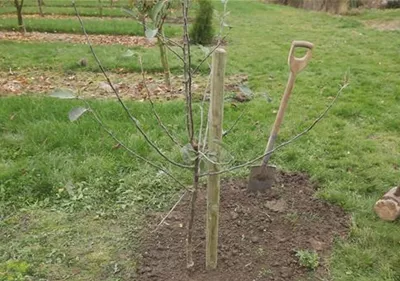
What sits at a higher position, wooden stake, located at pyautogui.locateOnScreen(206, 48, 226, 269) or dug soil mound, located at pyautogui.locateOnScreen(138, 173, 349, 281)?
wooden stake, located at pyautogui.locateOnScreen(206, 48, 226, 269)

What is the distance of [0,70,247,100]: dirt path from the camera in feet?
17.9

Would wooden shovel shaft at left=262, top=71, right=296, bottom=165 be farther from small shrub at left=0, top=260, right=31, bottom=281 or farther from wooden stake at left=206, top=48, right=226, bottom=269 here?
small shrub at left=0, top=260, right=31, bottom=281

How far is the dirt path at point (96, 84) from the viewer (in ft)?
17.9

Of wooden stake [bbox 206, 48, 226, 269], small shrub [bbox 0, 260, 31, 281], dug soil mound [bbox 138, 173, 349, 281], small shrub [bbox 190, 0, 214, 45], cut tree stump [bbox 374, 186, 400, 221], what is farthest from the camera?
small shrub [bbox 190, 0, 214, 45]

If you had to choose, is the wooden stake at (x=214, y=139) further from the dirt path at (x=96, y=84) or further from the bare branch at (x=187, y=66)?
the dirt path at (x=96, y=84)

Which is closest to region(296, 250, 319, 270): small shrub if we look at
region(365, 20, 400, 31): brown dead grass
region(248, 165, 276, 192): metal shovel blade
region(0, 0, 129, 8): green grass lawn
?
region(248, 165, 276, 192): metal shovel blade

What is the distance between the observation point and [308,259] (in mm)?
2498

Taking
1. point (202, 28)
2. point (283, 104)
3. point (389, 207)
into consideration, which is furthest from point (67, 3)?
point (389, 207)

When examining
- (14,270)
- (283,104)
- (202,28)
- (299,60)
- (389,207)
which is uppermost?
(299,60)

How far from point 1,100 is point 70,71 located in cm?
186

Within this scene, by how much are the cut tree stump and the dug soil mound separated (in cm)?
23

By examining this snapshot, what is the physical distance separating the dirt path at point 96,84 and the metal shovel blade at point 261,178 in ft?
7.39

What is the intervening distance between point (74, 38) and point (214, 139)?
8.27 m

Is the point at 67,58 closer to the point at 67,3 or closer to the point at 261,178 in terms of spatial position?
the point at 261,178
